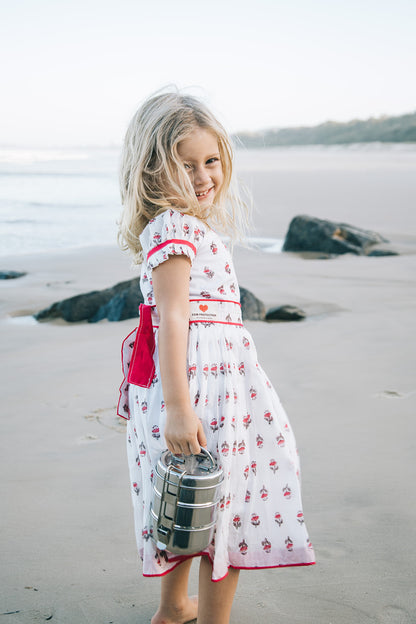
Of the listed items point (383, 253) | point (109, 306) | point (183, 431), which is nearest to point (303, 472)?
point (183, 431)

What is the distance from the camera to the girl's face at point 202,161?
1.93 m

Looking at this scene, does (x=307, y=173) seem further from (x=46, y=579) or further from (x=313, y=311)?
(x=46, y=579)

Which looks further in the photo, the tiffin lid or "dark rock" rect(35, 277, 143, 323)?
"dark rock" rect(35, 277, 143, 323)

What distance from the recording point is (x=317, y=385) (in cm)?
393

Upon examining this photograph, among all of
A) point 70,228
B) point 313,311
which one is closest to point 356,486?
point 313,311

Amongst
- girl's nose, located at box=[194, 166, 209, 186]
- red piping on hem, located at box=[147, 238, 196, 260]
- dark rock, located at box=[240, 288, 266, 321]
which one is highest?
girl's nose, located at box=[194, 166, 209, 186]

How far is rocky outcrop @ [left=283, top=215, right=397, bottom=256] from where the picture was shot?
902cm

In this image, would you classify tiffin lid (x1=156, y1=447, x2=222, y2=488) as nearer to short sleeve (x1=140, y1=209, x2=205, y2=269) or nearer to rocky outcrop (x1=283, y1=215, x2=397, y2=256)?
short sleeve (x1=140, y1=209, x2=205, y2=269)

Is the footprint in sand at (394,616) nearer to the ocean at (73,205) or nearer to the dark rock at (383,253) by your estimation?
the dark rock at (383,253)

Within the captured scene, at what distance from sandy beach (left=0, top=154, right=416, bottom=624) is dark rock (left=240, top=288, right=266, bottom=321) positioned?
0.15 m

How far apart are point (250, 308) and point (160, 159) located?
11.8ft

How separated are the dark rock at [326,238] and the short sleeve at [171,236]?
730cm

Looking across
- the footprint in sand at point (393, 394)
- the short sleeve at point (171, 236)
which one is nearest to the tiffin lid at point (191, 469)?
the short sleeve at point (171, 236)

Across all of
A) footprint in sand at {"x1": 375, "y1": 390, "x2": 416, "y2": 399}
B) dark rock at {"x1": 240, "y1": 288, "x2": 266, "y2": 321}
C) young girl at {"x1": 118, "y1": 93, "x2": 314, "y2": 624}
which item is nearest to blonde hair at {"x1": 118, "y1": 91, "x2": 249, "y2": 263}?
young girl at {"x1": 118, "y1": 93, "x2": 314, "y2": 624}
